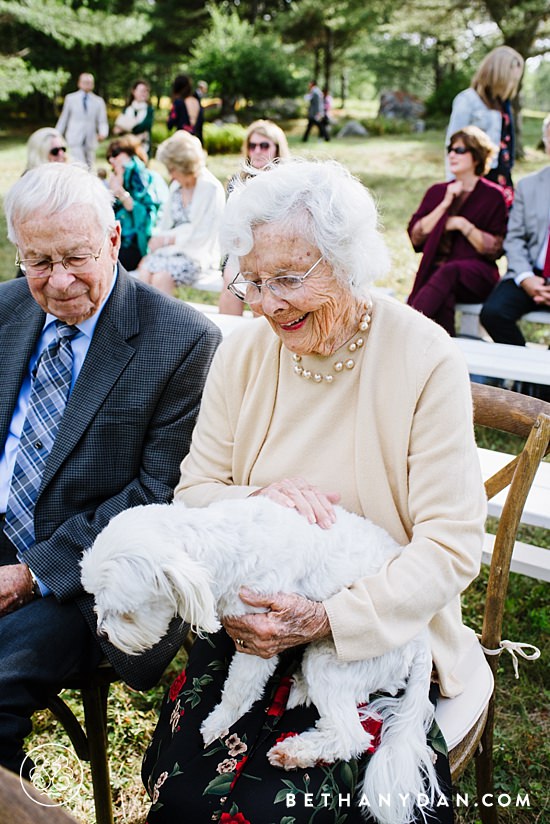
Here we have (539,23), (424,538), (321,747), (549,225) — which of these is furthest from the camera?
(539,23)

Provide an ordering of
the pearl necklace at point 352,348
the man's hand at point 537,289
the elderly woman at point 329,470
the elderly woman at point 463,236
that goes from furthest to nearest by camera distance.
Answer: the elderly woman at point 463,236, the man's hand at point 537,289, the pearl necklace at point 352,348, the elderly woman at point 329,470

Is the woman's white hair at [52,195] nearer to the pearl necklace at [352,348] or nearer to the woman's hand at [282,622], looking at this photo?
the pearl necklace at [352,348]

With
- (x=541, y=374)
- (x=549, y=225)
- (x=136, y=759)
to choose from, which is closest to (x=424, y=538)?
(x=136, y=759)

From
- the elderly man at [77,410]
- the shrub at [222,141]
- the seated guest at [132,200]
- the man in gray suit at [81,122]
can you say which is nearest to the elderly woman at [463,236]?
the seated guest at [132,200]

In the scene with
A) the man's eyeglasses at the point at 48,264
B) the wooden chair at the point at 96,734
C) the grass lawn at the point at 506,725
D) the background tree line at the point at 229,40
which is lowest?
the grass lawn at the point at 506,725

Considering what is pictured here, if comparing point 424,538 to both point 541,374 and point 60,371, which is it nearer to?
point 60,371

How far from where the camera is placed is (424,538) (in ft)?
5.67


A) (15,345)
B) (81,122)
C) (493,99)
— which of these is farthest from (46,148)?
(81,122)

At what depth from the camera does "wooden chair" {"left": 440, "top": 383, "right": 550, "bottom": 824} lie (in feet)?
6.43

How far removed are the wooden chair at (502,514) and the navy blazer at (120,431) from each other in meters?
0.89

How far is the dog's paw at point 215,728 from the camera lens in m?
1.75

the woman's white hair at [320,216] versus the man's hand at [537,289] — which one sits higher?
the woman's white hair at [320,216]

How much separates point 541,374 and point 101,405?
8.00 ft

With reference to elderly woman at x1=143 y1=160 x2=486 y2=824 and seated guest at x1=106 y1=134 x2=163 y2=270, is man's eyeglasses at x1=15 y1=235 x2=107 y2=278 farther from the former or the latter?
seated guest at x1=106 y1=134 x2=163 y2=270
